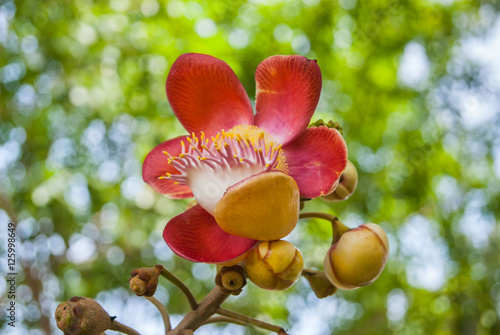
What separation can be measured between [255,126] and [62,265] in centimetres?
166

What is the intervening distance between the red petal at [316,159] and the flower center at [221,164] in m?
0.05

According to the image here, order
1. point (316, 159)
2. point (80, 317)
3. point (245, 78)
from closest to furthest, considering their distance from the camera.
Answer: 1. point (80, 317)
2. point (316, 159)
3. point (245, 78)

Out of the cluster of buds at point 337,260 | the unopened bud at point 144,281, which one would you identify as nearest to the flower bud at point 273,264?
the cluster of buds at point 337,260

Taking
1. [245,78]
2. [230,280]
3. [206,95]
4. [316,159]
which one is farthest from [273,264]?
[245,78]

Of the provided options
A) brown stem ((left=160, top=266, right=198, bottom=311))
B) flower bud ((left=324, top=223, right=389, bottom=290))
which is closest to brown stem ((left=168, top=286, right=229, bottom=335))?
brown stem ((left=160, top=266, right=198, bottom=311))

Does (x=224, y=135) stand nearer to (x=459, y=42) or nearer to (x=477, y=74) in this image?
(x=477, y=74)

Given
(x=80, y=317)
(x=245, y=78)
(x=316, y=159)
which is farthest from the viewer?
(x=245, y=78)

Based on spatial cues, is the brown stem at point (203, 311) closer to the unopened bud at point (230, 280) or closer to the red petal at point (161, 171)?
the unopened bud at point (230, 280)

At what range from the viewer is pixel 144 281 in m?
0.54

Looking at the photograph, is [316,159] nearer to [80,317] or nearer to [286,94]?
[286,94]

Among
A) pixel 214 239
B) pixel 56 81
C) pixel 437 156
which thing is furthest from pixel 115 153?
pixel 214 239

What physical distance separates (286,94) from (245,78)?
1.30m

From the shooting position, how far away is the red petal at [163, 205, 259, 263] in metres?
0.54

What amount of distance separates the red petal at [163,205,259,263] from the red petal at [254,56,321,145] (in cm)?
14
